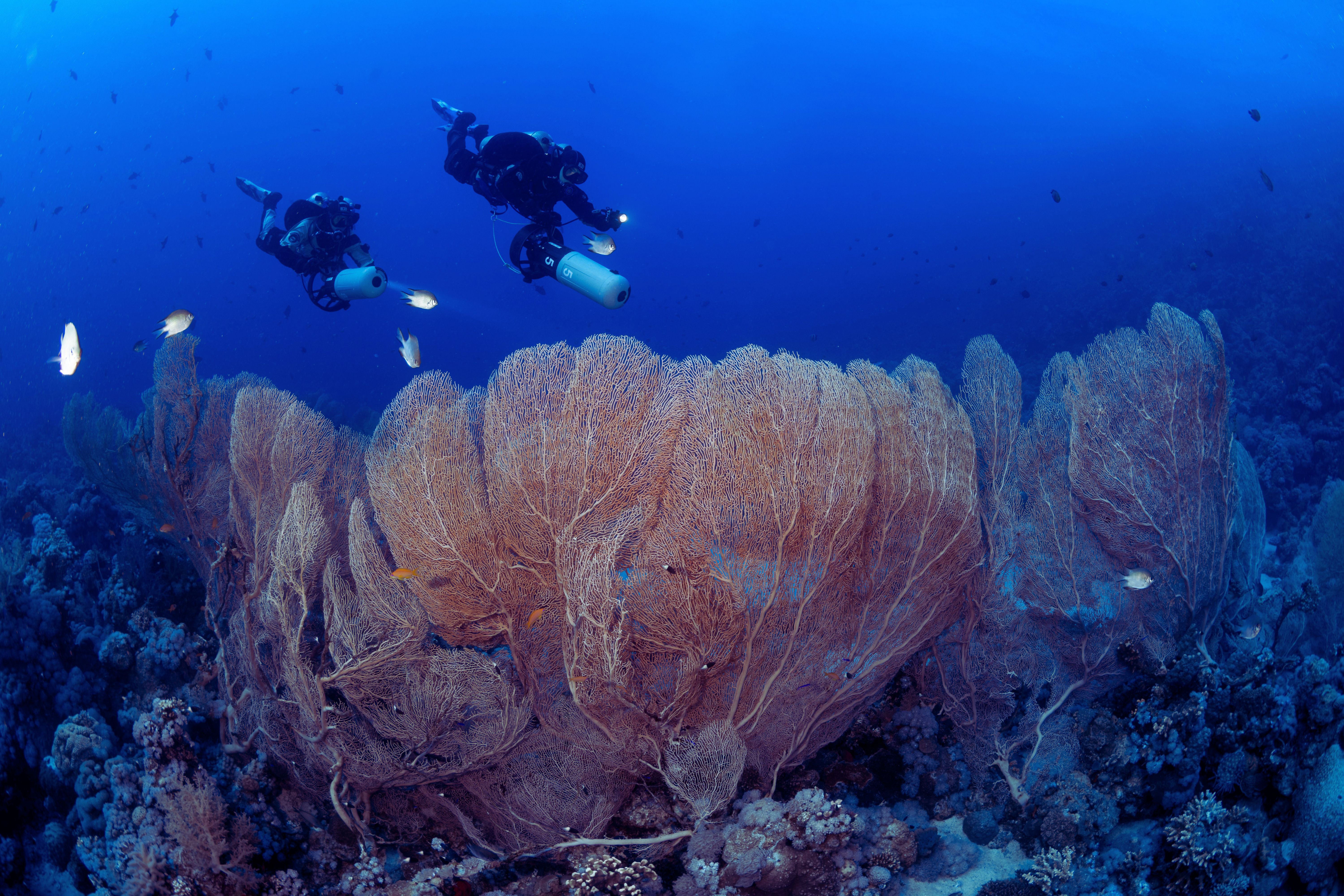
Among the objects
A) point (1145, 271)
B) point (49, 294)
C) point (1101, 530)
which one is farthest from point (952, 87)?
point (49, 294)

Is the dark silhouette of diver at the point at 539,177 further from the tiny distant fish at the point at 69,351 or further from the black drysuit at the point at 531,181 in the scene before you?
the tiny distant fish at the point at 69,351

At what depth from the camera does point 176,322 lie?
4742 millimetres

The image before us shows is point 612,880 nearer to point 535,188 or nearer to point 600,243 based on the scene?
point 600,243

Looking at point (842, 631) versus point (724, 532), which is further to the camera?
point (842, 631)

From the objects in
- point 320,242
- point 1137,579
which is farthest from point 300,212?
point 1137,579

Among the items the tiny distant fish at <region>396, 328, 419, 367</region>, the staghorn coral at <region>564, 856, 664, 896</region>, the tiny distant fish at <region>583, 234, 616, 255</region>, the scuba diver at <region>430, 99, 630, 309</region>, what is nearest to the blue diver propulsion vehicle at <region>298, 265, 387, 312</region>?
the tiny distant fish at <region>396, 328, 419, 367</region>

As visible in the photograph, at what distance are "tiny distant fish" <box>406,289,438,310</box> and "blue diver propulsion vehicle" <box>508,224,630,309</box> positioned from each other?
41.4 inches

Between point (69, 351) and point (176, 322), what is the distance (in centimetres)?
154

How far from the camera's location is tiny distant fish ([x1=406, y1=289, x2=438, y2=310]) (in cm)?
614

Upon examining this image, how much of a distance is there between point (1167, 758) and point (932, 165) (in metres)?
92.2

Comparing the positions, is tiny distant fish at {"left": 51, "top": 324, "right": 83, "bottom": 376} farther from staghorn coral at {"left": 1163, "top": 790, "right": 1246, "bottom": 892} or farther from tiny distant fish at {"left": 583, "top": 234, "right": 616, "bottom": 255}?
staghorn coral at {"left": 1163, "top": 790, "right": 1246, "bottom": 892}

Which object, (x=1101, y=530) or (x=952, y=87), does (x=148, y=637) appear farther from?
(x=952, y=87)

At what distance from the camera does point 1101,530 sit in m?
5.30

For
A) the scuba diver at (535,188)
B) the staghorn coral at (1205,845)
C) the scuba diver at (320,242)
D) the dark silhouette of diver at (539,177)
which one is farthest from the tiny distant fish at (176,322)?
the staghorn coral at (1205,845)
